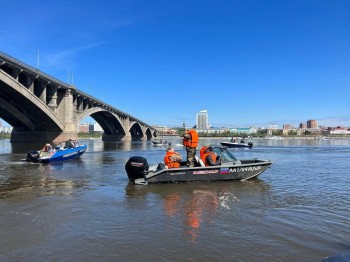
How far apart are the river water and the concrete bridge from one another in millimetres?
35778

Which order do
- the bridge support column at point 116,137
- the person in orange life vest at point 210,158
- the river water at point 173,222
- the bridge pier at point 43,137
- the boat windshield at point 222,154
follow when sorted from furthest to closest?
1. the bridge support column at point 116,137
2. the bridge pier at point 43,137
3. the boat windshield at point 222,154
4. the person in orange life vest at point 210,158
5. the river water at point 173,222

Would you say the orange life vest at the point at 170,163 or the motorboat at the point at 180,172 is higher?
the orange life vest at the point at 170,163

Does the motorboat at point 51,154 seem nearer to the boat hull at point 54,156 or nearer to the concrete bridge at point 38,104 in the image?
the boat hull at point 54,156

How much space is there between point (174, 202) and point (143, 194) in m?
1.87


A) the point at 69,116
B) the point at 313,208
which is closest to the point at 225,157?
the point at 313,208

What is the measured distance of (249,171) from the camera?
638 inches

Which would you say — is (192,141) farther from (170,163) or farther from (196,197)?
(196,197)

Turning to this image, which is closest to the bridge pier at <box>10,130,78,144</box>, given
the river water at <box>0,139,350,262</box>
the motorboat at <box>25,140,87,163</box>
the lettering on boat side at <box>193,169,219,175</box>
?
the motorboat at <box>25,140,87,163</box>

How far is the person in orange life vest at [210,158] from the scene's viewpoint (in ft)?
50.6

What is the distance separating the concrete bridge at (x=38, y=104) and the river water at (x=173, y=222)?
117 ft

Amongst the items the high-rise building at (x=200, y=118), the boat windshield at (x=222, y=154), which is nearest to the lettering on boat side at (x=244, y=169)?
the boat windshield at (x=222, y=154)

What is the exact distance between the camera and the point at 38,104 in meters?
52.7

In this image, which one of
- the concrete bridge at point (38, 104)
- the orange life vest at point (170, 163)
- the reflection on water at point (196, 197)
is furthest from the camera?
the concrete bridge at point (38, 104)

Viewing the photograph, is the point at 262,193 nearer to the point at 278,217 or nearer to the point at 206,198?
the point at 206,198
